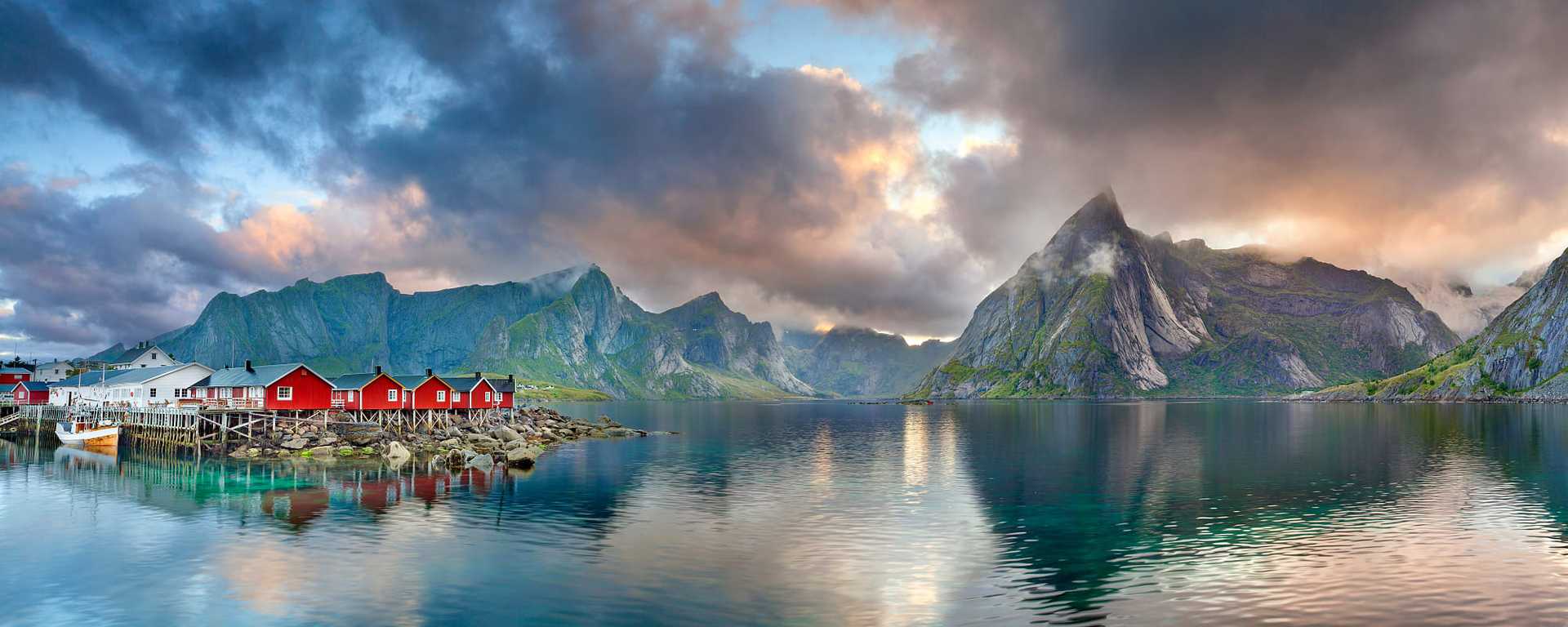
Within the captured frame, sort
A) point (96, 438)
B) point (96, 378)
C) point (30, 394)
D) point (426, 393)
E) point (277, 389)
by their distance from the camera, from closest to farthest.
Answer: point (277, 389) → point (96, 438) → point (426, 393) → point (96, 378) → point (30, 394)

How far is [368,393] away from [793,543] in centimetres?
8498

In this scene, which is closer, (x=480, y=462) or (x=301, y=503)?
(x=301, y=503)

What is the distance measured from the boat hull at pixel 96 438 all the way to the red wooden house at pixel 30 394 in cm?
6335

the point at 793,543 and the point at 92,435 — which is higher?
the point at 793,543

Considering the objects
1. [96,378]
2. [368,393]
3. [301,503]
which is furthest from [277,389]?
[96,378]

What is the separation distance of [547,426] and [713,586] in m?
107

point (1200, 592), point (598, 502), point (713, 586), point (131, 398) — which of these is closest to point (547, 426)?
point (131, 398)

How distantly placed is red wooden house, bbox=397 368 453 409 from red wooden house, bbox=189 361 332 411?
379 inches

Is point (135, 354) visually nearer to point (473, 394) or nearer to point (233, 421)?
point (233, 421)

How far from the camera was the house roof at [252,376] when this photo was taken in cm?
10231

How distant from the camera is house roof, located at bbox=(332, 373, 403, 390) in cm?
10788

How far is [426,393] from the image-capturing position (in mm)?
114625

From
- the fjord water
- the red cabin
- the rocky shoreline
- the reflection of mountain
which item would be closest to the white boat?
the rocky shoreline

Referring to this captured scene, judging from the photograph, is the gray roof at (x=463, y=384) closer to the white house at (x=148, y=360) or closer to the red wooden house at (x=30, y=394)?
the white house at (x=148, y=360)
